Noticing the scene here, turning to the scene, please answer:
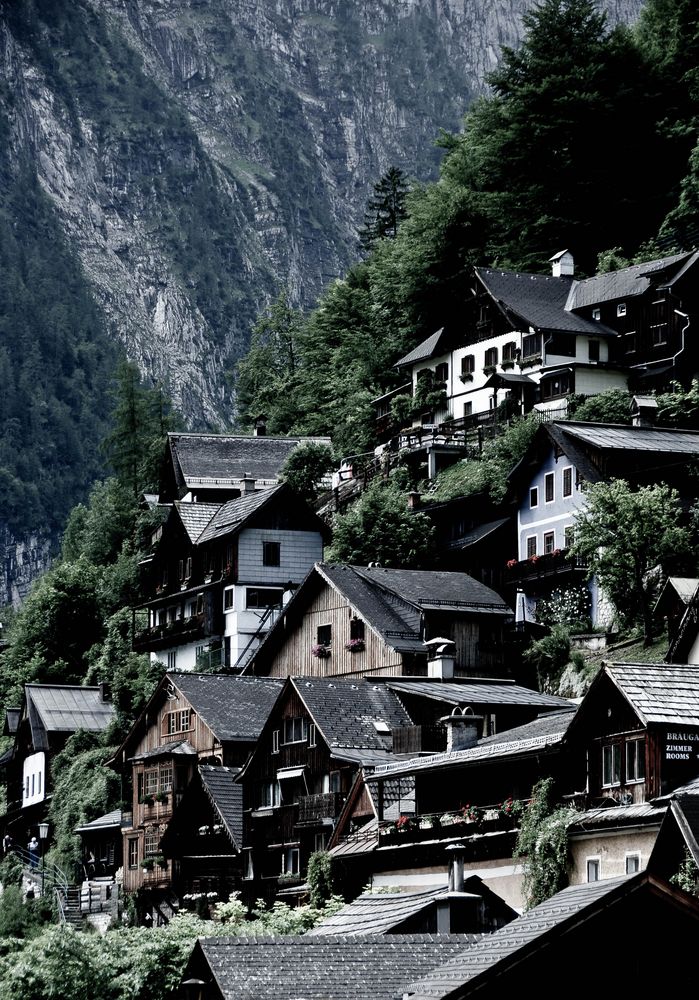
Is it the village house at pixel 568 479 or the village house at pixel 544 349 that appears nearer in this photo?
the village house at pixel 568 479

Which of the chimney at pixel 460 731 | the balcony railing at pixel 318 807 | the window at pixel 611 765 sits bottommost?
the balcony railing at pixel 318 807

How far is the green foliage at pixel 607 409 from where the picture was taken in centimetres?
7669

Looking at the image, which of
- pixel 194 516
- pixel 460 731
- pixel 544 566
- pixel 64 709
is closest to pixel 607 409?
pixel 544 566

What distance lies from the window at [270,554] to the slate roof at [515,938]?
54150 mm

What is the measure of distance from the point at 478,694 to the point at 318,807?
5.96 m

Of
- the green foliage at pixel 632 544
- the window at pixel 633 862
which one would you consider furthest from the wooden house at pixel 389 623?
the window at pixel 633 862

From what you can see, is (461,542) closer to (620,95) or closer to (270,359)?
(620,95)

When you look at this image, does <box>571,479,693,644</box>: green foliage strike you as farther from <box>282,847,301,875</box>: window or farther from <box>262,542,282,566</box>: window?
<box>262,542,282,566</box>: window

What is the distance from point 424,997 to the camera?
24469 mm

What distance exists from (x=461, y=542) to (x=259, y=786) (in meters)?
19.5

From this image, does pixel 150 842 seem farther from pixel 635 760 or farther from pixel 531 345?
pixel 531 345

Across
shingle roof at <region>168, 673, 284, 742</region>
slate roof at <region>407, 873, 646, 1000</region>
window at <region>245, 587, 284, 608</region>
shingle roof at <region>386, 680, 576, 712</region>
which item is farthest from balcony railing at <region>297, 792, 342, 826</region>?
slate roof at <region>407, 873, 646, 1000</region>

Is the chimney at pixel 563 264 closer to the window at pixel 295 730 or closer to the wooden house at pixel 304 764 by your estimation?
the wooden house at pixel 304 764

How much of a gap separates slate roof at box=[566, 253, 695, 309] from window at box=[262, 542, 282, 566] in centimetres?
1785
